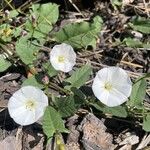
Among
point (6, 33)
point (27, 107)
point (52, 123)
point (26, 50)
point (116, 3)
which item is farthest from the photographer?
point (116, 3)

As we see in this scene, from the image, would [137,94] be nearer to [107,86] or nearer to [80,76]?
[107,86]

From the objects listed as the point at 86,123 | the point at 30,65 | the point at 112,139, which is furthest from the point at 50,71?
the point at 112,139

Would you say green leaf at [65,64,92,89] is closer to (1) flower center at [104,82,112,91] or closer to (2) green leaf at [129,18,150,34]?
(1) flower center at [104,82,112,91]

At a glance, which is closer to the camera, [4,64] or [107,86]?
[107,86]

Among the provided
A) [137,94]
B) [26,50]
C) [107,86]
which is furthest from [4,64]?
[137,94]

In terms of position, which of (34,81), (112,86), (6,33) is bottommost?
(112,86)

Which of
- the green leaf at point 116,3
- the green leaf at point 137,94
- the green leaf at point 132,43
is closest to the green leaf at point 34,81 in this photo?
the green leaf at point 137,94
